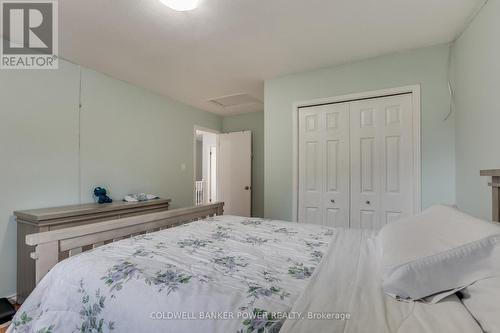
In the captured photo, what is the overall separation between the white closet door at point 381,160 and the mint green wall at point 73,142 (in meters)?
2.72

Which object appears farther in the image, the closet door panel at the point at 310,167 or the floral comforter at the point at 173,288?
the closet door panel at the point at 310,167

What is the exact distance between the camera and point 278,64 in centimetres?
272

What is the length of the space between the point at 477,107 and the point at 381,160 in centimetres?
90

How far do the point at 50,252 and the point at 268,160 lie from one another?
2369 millimetres

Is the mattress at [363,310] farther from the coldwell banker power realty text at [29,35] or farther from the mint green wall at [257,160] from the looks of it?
the mint green wall at [257,160]

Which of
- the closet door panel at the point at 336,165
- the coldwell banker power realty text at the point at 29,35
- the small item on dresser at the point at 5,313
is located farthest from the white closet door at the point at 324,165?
the small item on dresser at the point at 5,313

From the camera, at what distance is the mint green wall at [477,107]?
5.27 ft

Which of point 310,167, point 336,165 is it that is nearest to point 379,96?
point 336,165

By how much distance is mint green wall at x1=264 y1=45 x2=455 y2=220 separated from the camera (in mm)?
2307

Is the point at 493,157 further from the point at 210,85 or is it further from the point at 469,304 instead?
the point at 210,85

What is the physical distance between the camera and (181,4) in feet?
5.45

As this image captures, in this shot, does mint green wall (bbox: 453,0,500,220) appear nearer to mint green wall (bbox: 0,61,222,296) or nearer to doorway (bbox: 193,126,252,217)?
doorway (bbox: 193,126,252,217)

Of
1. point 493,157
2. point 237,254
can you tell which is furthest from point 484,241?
point 493,157

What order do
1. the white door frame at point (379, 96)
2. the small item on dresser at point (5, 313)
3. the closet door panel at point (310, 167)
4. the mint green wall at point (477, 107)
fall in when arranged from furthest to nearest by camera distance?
the closet door panel at point (310, 167), the white door frame at point (379, 96), the small item on dresser at point (5, 313), the mint green wall at point (477, 107)
